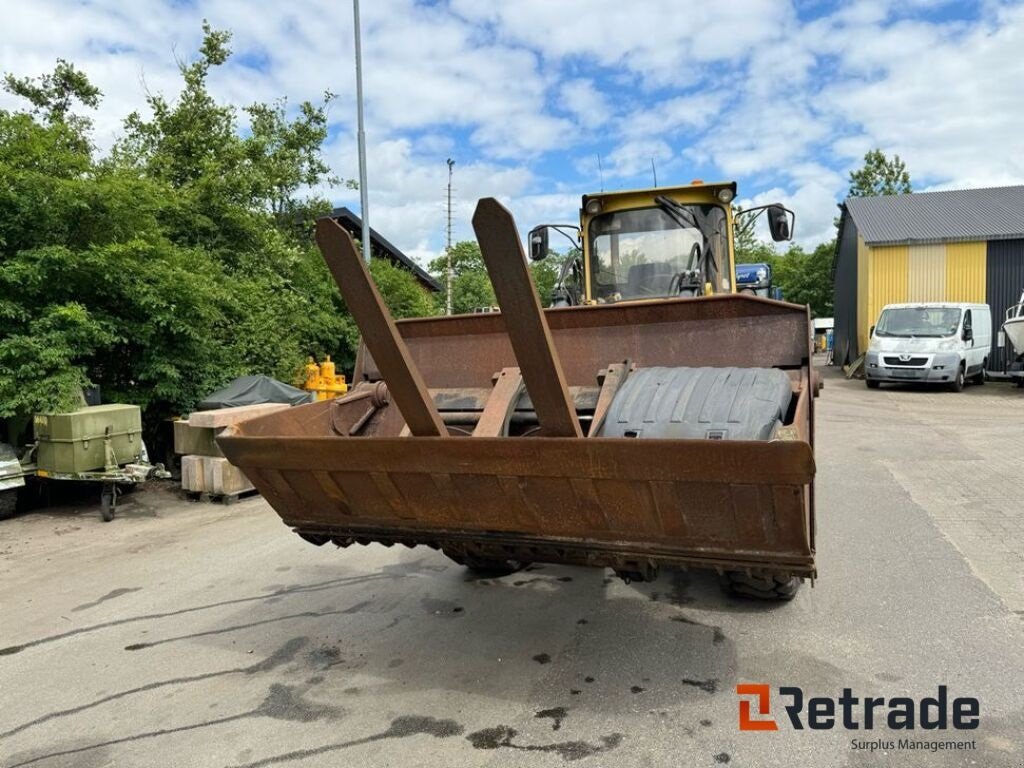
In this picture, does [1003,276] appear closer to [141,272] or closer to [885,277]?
[885,277]

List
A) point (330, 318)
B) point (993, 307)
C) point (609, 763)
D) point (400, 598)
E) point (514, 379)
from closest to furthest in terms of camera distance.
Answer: point (609, 763) < point (514, 379) < point (400, 598) < point (330, 318) < point (993, 307)

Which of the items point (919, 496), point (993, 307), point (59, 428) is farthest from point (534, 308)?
point (993, 307)

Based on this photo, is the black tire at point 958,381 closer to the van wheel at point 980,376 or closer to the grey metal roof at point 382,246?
the van wheel at point 980,376

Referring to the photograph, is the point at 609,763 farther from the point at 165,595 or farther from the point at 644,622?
the point at 165,595

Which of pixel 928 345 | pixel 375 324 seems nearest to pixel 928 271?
pixel 928 345

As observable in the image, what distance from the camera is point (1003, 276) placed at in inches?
826

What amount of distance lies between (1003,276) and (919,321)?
6.34 m

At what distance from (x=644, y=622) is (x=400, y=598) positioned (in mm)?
1523

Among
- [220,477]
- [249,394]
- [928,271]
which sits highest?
[928,271]

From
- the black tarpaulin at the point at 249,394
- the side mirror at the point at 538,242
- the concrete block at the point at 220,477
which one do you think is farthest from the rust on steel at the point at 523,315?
the black tarpaulin at the point at 249,394

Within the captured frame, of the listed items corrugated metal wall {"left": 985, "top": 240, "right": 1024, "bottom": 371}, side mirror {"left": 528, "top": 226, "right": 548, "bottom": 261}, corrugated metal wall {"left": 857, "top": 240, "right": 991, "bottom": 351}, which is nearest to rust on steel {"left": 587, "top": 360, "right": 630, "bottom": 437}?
side mirror {"left": 528, "top": 226, "right": 548, "bottom": 261}

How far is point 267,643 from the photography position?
12.8 feet

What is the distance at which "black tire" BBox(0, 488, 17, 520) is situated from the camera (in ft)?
23.5

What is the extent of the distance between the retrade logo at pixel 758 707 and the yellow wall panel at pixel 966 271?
21910 millimetres
